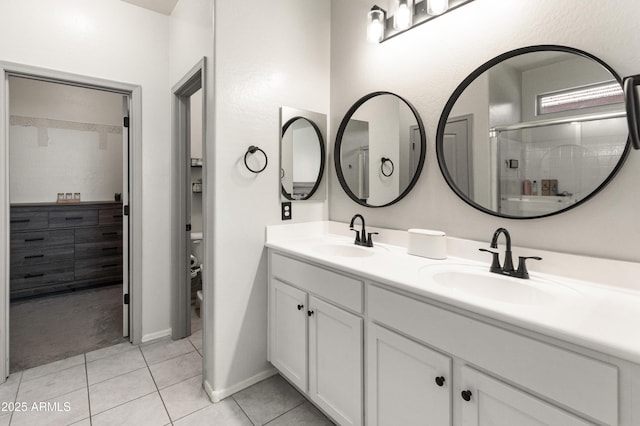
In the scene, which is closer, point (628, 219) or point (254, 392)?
point (628, 219)

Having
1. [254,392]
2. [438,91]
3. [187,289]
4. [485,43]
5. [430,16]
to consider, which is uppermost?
[430,16]

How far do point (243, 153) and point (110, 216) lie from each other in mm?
2935

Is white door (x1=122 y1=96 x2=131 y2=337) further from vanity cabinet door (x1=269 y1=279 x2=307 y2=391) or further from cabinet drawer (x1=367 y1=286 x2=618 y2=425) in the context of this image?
cabinet drawer (x1=367 y1=286 x2=618 y2=425)

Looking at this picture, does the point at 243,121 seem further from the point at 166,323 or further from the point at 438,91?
the point at 166,323

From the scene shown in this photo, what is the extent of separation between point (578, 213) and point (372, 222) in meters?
1.07

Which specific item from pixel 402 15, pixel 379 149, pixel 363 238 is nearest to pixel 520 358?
pixel 363 238

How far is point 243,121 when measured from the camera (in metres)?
1.87

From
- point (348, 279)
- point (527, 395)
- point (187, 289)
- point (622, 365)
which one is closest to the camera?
point (622, 365)

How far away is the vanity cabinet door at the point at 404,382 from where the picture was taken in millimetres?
1055

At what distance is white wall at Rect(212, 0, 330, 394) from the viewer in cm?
179

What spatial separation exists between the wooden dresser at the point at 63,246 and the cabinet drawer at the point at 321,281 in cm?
301

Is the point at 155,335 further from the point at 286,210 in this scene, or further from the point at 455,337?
the point at 455,337

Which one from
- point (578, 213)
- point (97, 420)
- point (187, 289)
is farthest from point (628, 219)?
point (187, 289)

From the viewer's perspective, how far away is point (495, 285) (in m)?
1.28
